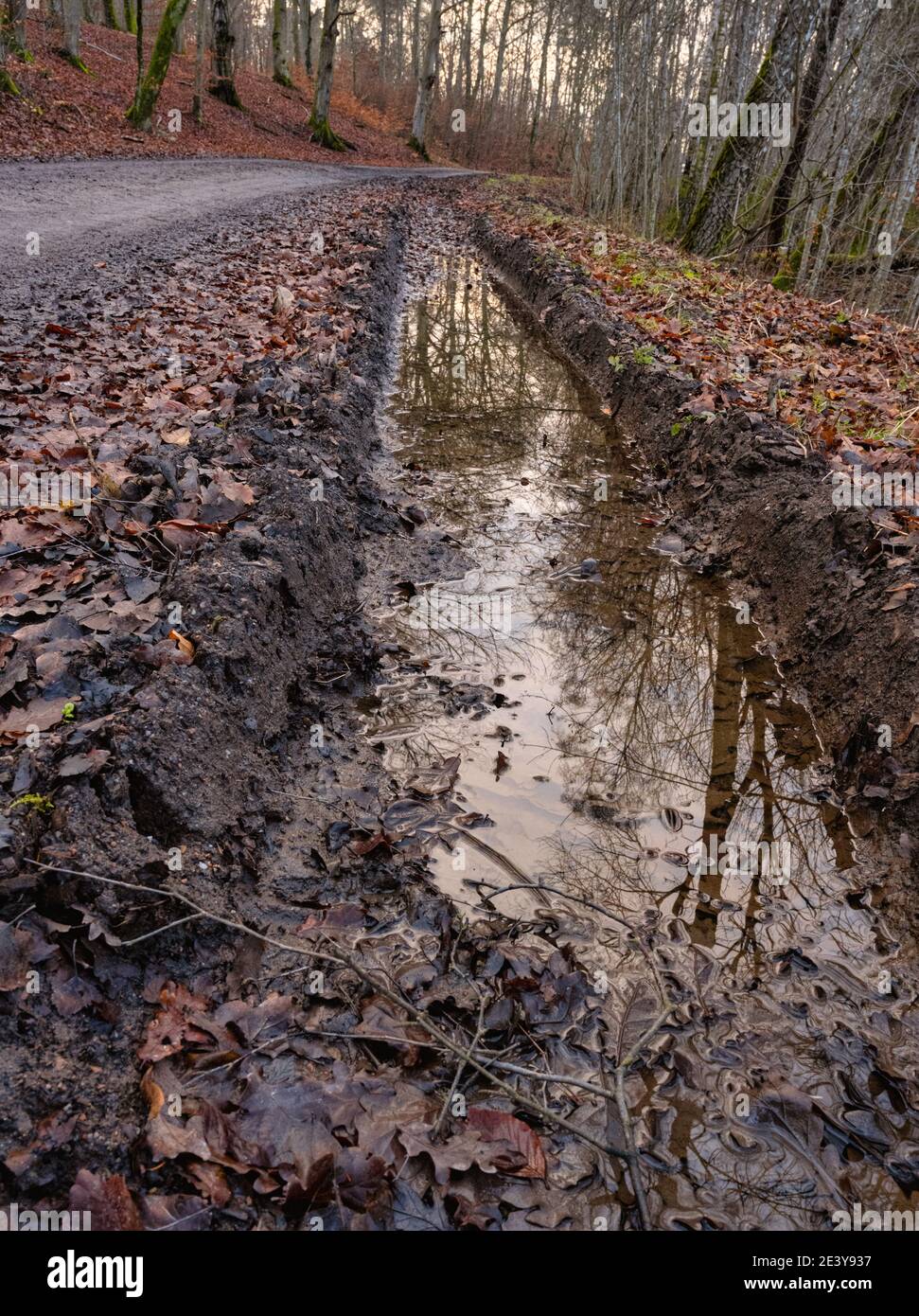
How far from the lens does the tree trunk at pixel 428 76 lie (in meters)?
26.8

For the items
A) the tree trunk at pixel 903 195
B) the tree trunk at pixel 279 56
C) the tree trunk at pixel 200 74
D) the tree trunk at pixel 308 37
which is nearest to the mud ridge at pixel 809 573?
the tree trunk at pixel 903 195

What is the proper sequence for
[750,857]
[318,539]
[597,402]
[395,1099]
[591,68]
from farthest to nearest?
[591,68]
[597,402]
[318,539]
[750,857]
[395,1099]

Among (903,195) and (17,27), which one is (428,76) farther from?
(903,195)

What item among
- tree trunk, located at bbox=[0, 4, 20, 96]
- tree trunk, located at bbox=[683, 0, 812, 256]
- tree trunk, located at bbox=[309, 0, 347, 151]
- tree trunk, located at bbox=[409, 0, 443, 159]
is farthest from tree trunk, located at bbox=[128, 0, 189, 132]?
tree trunk, located at bbox=[683, 0, 812, 256]

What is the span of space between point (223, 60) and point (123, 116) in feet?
27.2

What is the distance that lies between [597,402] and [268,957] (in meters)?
7.16

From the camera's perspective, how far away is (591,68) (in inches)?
852

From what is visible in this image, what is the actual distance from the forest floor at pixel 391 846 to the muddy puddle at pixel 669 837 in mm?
16

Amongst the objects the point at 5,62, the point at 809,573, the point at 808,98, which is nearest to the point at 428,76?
the point at 5,62

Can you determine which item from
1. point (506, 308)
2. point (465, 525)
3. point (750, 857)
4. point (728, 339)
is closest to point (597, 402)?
point (728, 339)

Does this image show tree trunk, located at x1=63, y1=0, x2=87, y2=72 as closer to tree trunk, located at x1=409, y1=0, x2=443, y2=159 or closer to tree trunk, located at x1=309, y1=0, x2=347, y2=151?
tree trunk, located at x1=309, y1=0, x2=347, y2=151

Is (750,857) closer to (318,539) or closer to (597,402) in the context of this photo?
(318,539)

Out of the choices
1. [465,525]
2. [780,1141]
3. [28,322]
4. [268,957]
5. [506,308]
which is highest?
[506,308]

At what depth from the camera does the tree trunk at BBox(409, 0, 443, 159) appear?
26.8 m
